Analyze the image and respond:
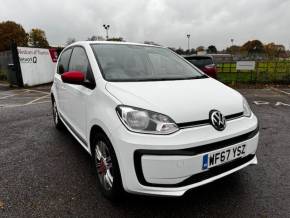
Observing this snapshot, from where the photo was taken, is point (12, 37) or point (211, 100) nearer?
point (211, 100)

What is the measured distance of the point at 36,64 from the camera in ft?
46.6

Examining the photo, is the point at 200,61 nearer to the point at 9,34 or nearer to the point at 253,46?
the point at 9,34

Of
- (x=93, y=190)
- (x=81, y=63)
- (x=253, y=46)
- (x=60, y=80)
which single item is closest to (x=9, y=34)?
(x=60, y=80)

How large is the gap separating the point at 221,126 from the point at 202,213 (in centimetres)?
82

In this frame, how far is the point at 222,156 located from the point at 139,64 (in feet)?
5.05

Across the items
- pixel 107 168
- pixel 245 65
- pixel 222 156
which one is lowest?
pixel 107 168

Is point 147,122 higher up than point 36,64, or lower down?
lower down

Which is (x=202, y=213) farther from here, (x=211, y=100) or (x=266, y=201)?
(x=211, y=100)

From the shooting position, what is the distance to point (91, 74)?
2730 millimetres

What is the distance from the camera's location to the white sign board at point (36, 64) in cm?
1334

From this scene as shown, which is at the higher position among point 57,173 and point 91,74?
point 91,74

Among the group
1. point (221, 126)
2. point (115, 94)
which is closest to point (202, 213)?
point (221, 126)

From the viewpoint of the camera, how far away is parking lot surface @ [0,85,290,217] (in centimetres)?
234

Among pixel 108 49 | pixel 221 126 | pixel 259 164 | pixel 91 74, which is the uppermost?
pixel 108 49
